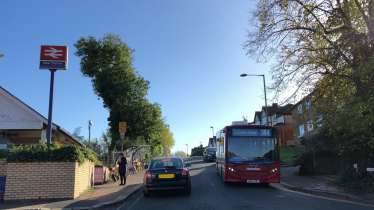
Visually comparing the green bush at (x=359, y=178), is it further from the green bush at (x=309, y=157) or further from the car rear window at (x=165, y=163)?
the car rear window at (x=165, y=163)

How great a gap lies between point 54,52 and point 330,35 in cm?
1172

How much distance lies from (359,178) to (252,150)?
4.35 metres

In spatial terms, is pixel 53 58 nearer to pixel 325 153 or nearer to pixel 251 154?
pixel 251 154

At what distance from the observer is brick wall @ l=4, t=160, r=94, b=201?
9.91 m

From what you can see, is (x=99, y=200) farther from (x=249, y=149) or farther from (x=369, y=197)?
(x=369, y=197)

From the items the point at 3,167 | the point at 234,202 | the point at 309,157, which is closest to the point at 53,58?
the point at 3,167

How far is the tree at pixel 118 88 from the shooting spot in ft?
A: 91.6

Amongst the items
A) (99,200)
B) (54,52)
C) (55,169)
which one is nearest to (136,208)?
(99,200)

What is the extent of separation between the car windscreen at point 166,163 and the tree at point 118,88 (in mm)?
16856

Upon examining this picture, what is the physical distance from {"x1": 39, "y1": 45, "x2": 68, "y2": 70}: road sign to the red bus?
780 cm

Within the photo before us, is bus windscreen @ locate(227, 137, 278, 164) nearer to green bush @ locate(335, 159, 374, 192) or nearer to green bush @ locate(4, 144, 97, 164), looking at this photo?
green bush @ locate(335, 159, 374, 192)

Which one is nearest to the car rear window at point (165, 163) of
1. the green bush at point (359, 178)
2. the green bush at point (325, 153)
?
the green bush at point (359, 178)

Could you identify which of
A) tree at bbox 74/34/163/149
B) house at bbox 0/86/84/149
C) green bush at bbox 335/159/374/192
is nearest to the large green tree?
tree at bbox 74/34/163/149

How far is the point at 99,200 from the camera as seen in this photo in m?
10.0
